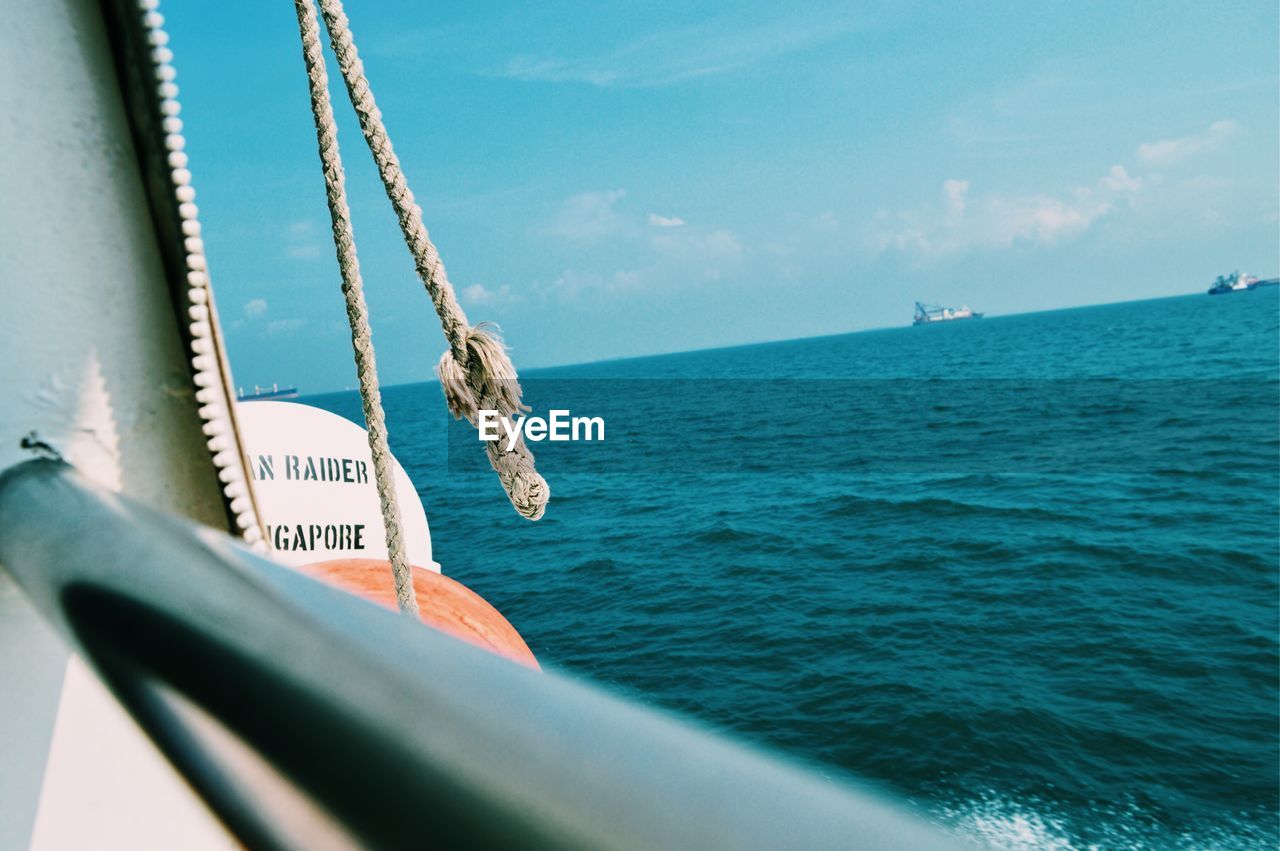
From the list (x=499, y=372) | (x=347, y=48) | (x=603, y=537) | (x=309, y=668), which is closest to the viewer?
(x=309, y=668)

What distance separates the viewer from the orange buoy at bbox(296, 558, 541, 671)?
471 cm

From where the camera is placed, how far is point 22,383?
0.97 m

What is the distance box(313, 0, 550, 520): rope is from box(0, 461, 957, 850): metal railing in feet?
5.74

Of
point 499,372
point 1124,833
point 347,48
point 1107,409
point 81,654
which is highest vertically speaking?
point 347,48

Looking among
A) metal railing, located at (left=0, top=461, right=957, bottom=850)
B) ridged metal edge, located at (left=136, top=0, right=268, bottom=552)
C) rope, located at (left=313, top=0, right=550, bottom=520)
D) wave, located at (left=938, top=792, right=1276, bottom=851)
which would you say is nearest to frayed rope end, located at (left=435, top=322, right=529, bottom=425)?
rope, located at (left=313, top=0, right=550, bottom=520)

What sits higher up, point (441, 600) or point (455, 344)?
point (455, 344)

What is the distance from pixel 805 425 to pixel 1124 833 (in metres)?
33.5

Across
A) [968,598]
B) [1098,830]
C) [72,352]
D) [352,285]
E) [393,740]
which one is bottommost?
[1098,830]

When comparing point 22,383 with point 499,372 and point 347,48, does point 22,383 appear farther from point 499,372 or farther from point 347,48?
point 499,372

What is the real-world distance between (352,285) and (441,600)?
3.31 metres

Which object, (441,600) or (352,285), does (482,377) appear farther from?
(441,600)

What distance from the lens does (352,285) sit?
2018 mm


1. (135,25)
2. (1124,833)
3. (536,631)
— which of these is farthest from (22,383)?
(536,631)

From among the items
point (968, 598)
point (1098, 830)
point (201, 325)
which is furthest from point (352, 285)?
point (968, 598)
